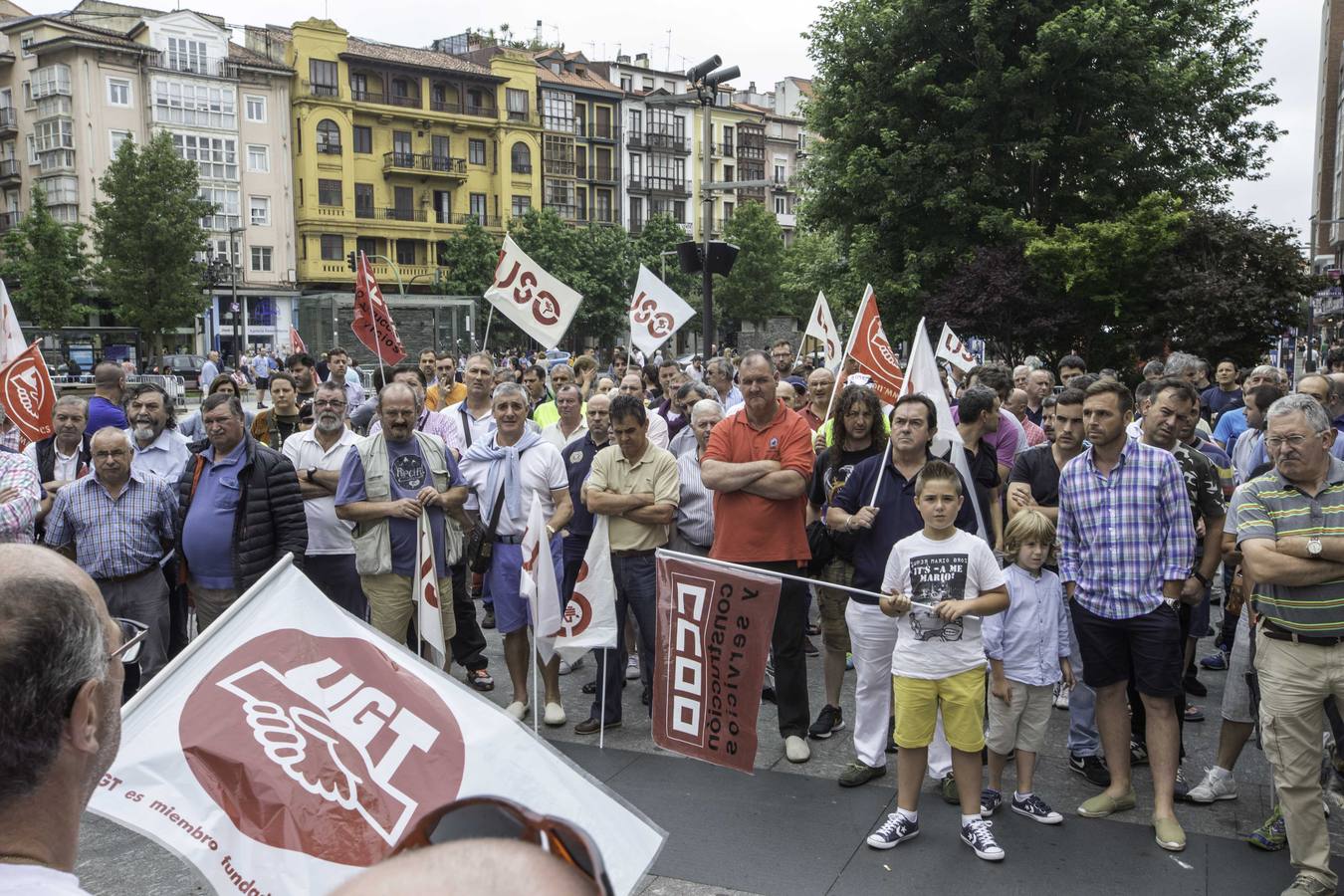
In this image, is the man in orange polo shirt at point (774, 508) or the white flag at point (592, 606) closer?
the man in orange polo shirt at point (774, 508)

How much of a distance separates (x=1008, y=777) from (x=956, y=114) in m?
22.3

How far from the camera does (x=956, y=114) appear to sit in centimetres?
2594

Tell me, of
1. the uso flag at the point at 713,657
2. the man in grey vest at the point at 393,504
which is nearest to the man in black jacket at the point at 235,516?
the man in grey vest at the point at 393,504

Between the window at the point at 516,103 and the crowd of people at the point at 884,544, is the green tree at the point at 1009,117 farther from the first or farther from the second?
the window at the point at 516,103

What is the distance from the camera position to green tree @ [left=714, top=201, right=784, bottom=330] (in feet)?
239

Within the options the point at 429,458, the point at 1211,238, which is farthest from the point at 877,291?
the point at 429,458

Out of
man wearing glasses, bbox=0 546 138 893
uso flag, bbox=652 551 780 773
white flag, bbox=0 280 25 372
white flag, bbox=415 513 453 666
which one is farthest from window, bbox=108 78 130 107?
man wearing glasses, bbox=0 546 138 893

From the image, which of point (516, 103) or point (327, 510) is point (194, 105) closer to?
point (516, 103)

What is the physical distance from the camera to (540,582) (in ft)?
22.0

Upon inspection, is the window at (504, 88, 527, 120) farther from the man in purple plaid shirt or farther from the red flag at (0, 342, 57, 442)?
the man in purple plaid shirt

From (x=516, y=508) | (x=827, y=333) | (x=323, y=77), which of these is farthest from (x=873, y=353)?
(x=323, y=77)

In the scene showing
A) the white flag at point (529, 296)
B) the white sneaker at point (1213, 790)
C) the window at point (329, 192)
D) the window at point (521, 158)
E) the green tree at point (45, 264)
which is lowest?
the white sneaker at point (1213, 790)

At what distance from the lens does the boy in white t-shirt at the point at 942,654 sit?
519 cm

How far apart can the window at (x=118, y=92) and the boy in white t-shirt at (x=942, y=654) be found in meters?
64.3
